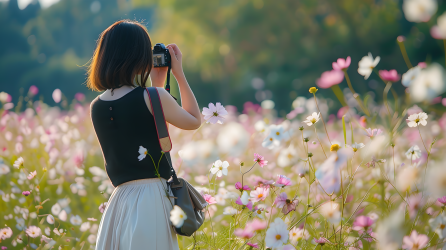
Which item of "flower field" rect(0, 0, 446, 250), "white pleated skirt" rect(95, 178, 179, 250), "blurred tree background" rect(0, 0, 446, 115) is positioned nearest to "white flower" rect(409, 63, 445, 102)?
"flower field" rect(0, 0, 446, 250)

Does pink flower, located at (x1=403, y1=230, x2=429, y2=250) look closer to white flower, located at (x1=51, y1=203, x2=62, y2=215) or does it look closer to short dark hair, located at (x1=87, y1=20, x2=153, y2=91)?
short dark hair, located at (x1=87, y1=20, x2=153, y2=91)

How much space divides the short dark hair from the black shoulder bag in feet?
0.35

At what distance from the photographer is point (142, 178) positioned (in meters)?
1.03

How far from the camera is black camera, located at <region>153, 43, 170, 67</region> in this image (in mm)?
1104

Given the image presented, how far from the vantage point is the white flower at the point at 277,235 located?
980 mm

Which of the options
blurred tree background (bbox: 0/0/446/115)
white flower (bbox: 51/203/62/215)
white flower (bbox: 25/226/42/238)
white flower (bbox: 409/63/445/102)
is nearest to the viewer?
white flower (bbox: 409/63/445/102)

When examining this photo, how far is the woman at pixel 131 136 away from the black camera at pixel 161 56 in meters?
0.06

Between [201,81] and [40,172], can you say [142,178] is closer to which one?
[40,172]

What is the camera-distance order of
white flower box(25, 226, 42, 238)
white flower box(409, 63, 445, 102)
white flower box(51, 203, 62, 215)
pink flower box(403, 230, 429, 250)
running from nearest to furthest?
white flower box(409, 63, 445, 102) → pink flower box(403, 230, 429, 250) → white flower box(25, 226, 42, 238) → white flower box(51, 203, 62, 215)

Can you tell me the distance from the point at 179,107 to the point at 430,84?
623 mm

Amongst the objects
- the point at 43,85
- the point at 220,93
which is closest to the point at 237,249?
the point at 220,93

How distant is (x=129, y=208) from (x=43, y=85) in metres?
16.4

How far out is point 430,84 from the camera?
0.62m

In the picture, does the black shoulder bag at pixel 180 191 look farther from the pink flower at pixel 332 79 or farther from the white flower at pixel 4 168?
the white flower at pixel 4 168
